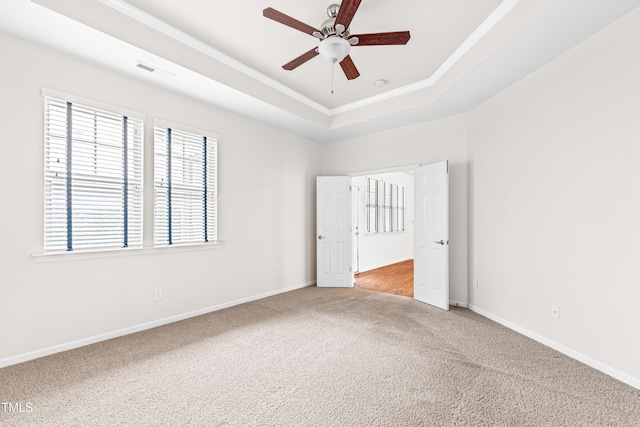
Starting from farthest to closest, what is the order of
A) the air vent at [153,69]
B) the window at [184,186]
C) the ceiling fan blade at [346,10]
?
the window at [184,186], the air vent at [153,69], the ceiling fan blade at [346,10]

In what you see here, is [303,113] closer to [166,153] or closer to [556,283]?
[166,153]

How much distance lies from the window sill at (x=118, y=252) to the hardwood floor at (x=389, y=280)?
289 cm

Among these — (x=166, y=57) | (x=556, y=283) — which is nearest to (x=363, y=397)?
(x=556, y=283)

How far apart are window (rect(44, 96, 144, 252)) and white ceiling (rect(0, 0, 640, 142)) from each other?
0.57 m

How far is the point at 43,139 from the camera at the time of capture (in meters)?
2.64

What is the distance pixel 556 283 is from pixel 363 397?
2.21 meters

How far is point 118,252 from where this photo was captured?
3076mm

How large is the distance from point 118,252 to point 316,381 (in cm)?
238

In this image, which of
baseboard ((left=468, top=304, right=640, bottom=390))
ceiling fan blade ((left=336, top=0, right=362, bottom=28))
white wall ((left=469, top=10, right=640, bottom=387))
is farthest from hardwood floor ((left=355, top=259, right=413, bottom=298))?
ceiling fan blade ((left=336, top=0, right=362, bottom=28))

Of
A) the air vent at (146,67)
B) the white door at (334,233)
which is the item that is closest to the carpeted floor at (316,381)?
the white door at (334,233)

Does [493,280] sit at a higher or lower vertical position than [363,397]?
higher

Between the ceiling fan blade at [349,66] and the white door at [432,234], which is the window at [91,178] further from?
the white door at [432,234]

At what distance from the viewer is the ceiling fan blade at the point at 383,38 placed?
224 cm

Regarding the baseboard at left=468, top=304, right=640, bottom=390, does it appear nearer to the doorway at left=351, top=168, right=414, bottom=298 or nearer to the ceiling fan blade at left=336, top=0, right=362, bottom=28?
the doorway at left=351, top=168, right=414, bottom=298
